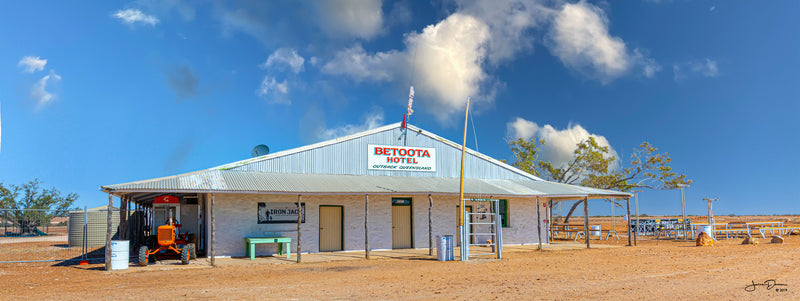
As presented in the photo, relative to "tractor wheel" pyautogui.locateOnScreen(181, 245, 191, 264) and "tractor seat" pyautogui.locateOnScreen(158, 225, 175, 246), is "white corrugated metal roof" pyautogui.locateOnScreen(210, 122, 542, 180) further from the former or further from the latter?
"tractor wheel" pyautogui.locateOnScreen(181, 245, 191, 264)

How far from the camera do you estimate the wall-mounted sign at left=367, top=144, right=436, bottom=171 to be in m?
21.0

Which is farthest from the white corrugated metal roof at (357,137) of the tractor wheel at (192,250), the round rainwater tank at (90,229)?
the round rainwater tank at (90,229)

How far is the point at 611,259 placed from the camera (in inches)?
617

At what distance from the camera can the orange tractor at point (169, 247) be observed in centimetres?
1505

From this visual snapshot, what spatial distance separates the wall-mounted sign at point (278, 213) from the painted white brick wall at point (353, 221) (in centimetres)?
13

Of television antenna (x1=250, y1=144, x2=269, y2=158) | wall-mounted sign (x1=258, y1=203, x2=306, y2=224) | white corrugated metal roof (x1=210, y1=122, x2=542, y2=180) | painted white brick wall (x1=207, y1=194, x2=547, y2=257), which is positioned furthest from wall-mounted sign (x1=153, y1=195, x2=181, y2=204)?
television antenna (x1=250, y1=144, x2=269, y2=158)

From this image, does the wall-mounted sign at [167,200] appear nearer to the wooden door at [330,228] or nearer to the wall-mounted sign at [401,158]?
the wooden door at [330,228]

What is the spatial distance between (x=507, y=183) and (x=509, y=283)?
12.0 metres

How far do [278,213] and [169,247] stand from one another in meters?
3.78

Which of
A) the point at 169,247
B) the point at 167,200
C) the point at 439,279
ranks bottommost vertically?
the point at 439,279

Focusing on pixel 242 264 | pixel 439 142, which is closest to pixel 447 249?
pixel 242 264

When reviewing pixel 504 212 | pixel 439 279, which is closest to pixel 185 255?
pixel 439 279

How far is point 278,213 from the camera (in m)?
18.3

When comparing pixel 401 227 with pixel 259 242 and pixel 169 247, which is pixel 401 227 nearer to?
pixel 259 242
